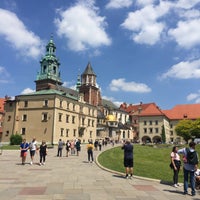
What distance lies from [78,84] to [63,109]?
43871 millimetres

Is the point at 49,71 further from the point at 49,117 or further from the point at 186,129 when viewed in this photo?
the point at 186,129

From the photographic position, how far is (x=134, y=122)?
392 feet

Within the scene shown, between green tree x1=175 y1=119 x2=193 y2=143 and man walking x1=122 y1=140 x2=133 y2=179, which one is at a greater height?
green tree x1=175 y1=119 x2=193 y2=143

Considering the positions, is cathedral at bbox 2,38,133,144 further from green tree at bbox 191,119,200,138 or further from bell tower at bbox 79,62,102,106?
green tree at bbox 191,119,200,138

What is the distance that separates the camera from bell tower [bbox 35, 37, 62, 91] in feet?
284

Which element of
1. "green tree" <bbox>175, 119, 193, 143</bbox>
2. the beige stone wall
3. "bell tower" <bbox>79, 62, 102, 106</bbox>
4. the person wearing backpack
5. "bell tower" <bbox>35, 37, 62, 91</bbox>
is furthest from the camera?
"bell tower" <bbox>79, 62, 102, 106</bbox>

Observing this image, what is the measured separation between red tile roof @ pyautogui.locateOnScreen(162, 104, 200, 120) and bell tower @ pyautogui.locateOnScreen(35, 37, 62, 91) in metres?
42.2

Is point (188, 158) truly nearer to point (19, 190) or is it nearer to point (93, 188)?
point (93, 188)

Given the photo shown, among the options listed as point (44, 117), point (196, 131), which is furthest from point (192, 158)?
point (196, 131)

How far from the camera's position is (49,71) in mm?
87125

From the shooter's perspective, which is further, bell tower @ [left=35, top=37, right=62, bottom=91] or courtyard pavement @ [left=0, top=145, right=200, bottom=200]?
bell tower @ [left=35, top=37, right=62, bottom=91]

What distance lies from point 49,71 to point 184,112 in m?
49.4

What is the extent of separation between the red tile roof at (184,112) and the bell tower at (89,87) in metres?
26.8

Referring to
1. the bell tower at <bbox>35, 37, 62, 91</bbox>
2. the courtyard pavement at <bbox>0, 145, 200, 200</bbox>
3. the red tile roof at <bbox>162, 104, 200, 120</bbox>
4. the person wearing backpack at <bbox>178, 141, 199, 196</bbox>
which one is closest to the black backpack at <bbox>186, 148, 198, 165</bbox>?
the person wearing backpack at <bbox>178, 141, 199, 196</bbox>
